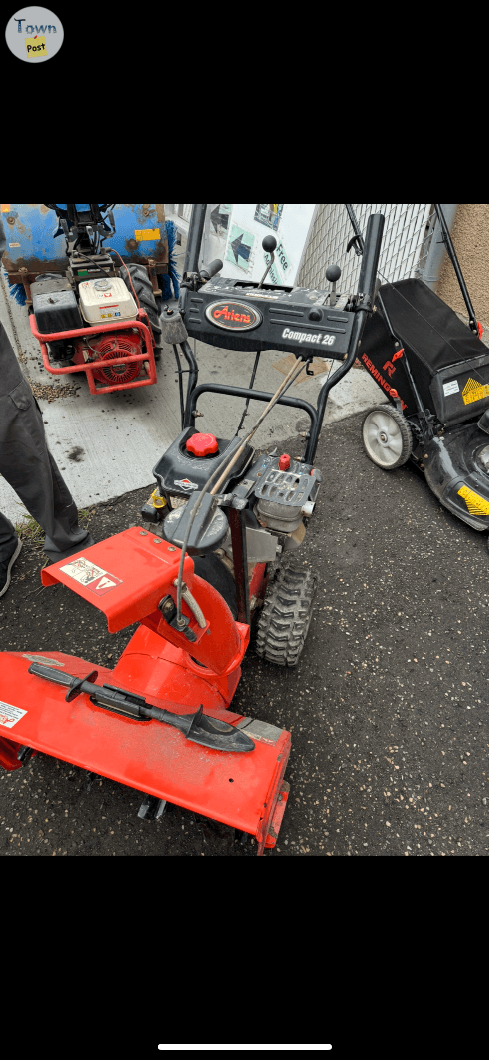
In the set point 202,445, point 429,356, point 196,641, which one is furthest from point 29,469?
point 429,356

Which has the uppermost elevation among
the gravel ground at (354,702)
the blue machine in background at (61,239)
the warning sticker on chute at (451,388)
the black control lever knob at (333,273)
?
the black control lever knob at (333,273)

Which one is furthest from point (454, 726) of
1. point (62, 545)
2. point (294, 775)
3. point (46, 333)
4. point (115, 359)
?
point (46, 333)

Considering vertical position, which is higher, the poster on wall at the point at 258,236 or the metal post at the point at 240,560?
the poster on wall at the point at 258,236

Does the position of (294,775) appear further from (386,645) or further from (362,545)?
(362,545)

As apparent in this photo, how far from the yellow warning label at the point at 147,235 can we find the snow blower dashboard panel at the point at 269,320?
288cm

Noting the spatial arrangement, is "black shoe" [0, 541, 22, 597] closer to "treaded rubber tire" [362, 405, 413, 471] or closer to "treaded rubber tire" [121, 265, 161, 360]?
"treaded rubber tire" [121, 265, 161, 360]

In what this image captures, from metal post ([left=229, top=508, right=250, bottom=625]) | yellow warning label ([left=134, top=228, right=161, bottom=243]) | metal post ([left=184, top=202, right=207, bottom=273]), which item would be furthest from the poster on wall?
metal post ([left=229, top=508, right=250, bottom=625])

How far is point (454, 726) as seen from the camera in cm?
237

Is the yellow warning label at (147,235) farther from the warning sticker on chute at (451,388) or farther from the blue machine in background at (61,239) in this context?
the warning sticker on chute at (451,388)

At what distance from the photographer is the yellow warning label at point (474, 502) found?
9.92 ft

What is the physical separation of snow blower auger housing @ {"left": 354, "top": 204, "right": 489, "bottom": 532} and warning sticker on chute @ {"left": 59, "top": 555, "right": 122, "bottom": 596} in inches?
91.9

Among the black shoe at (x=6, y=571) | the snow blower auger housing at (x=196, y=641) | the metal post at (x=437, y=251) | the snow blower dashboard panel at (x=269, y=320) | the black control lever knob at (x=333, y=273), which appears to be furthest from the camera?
the metal post at (x=437, y=251)

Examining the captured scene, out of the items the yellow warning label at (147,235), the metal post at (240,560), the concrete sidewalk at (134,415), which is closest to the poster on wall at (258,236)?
the yellow warning label at (147,235)

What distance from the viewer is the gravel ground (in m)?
2.03
